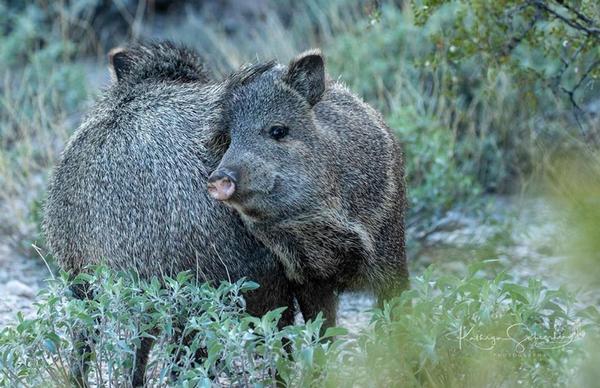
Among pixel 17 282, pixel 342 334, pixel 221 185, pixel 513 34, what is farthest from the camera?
pixel 17 282

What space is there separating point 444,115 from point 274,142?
377 centimetres

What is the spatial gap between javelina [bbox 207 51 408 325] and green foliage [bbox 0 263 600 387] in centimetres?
35

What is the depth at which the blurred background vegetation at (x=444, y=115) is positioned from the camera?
3.55 m

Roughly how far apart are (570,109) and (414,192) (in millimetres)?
1817

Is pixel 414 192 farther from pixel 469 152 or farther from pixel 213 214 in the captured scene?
pixel 213 214

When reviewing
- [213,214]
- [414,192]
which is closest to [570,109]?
[414,192]

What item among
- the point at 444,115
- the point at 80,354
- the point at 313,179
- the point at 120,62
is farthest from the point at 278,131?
the point at 444,115

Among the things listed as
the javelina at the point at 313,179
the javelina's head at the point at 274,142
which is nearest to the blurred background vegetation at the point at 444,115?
the javelina at the point at 313,179

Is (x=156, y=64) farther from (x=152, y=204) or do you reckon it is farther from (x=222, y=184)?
(x=222, y=184)

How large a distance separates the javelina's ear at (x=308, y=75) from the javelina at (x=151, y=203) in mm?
364

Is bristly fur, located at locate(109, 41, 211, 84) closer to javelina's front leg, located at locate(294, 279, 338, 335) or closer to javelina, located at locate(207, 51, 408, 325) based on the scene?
javelina, located at locate(207, 51, 408, 325)

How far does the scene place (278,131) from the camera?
13.4 feet

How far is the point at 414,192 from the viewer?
255 inches

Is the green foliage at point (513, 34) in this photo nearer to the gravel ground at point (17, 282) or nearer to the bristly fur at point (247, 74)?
the bristly fur at point (247, 74)
